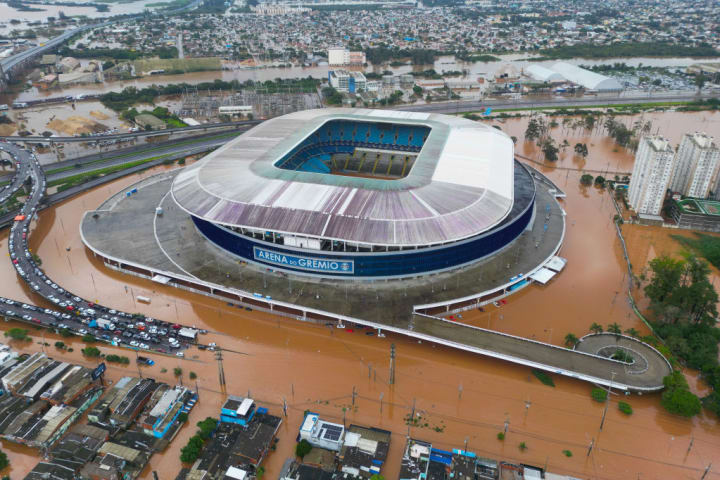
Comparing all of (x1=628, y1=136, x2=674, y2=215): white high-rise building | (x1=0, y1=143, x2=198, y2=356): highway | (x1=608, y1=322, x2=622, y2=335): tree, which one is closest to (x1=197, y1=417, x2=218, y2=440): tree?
(x1=0, y1=143, x2=198, y2=356): highway

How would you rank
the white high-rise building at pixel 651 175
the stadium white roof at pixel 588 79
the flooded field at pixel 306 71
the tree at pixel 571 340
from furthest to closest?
the flooded field at pixel 306 71 → the stadium white roof at pixel 588 79 → the white high-rise building at pixel 651 175 → the tree at pixel 571 340

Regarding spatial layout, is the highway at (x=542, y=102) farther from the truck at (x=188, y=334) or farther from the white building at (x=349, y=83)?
the truck at (x=188, y=334)

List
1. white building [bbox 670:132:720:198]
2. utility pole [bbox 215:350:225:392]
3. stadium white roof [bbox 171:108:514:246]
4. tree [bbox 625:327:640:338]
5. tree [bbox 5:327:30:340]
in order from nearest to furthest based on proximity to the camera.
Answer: utility pole [bbox 215:350:225:392] < tree [bbox 5:327:30:340] < tree [bbox 625:327:640:338] < stadium white roof [bbox 171:108:514:246] < white building [bbox 670:132:720:198]

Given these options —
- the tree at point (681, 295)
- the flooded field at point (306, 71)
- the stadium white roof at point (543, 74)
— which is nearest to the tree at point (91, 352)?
the tree at point (681, 295)

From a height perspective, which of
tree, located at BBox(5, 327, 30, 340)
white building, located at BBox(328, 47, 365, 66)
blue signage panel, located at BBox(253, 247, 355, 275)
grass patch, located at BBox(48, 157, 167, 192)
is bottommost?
tree, located at BBox(5, 327, 30, 340)

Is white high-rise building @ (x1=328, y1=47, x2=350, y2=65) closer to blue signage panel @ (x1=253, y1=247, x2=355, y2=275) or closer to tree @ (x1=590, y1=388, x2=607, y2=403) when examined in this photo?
blue signage panel @ (x1=253, y1=247, x2=355, y2=275)
